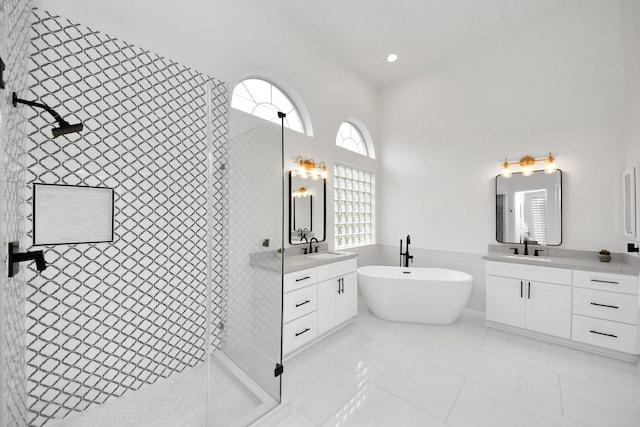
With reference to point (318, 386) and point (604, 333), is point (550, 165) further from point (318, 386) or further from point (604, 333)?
point (318, 386)

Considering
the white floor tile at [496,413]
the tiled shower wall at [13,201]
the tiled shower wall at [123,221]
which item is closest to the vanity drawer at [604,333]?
the white floor tile at [496,413]

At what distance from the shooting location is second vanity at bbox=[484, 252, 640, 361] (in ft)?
7.34

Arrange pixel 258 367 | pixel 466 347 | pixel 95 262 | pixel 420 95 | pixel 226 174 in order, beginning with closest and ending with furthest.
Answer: pixel 95 262 < pixel 258 367 < pixel 226 174 < pixel 466 347 < pixel 420 95

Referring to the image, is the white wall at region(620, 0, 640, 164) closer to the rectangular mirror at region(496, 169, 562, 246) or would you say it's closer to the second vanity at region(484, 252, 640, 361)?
the rectangular mirror at region(496, 169, 562, 246)

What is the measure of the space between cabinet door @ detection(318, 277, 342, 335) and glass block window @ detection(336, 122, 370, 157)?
80.7 inches

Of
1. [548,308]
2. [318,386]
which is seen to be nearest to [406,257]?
[548,308]

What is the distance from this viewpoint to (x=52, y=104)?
1517 mm

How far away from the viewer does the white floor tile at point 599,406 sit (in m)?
1.59

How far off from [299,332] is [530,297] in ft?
8.05

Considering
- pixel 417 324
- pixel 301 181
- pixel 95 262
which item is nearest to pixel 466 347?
pixel 417 324

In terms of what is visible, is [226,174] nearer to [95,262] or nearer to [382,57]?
[95,262]

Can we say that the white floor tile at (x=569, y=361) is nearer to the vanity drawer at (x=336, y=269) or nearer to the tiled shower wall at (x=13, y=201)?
the vanity drawer at (x=336, y=269)

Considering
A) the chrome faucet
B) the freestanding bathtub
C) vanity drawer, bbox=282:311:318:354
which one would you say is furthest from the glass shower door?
the chrome faucet

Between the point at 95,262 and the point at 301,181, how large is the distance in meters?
2.04
